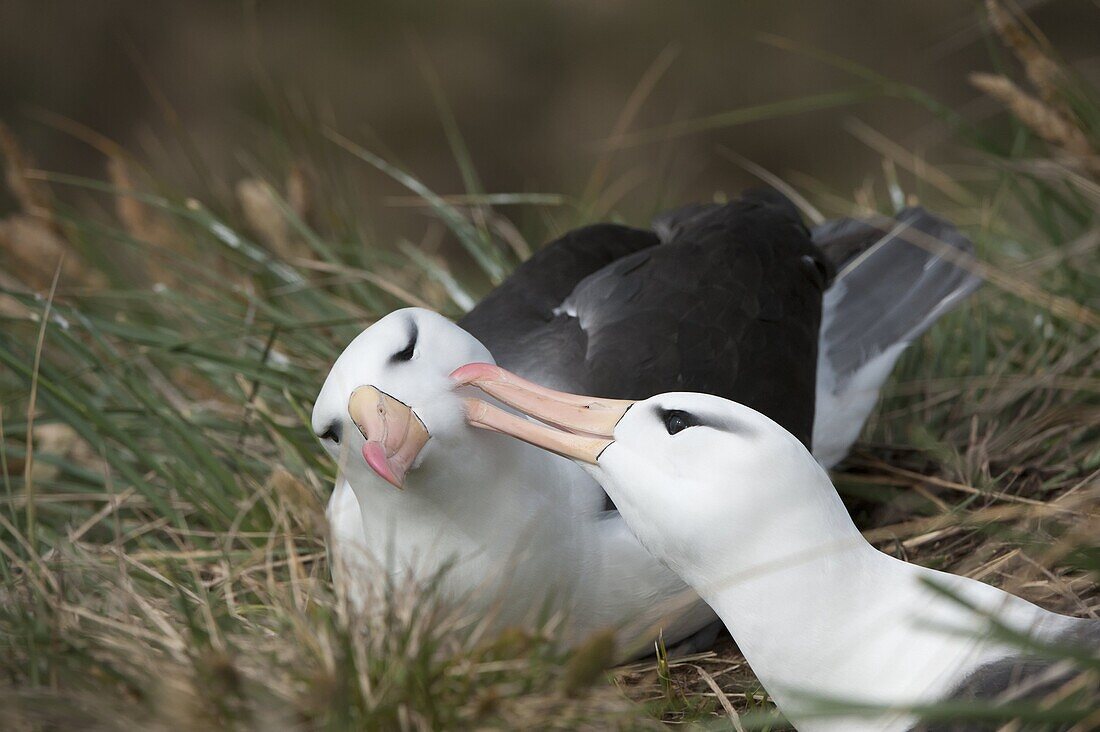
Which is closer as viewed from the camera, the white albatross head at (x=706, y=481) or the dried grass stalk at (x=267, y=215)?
the white albatross head at (x=706, y=481)

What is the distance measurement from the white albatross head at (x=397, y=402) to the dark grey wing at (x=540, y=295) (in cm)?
74

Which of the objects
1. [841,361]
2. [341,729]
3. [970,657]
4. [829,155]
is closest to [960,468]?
[841,361]

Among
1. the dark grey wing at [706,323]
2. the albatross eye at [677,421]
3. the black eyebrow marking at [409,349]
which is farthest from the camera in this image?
the dark grey wing at [706,323]

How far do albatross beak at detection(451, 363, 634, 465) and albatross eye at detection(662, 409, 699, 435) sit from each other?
13 cm

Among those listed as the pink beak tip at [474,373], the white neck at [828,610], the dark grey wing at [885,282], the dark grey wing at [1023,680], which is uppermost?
the dark grey wing at [885,282]

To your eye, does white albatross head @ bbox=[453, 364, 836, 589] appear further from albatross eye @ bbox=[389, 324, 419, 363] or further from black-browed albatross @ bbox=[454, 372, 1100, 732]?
albatross eye @ bbox=[389, 324, 419, 363]

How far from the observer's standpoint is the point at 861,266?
4625 millimetres

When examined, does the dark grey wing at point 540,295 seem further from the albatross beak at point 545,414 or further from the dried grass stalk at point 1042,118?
the dried grass stalk at point 1042,118

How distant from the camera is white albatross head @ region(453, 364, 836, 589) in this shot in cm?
249

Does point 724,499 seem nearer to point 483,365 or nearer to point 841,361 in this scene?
point 483,365

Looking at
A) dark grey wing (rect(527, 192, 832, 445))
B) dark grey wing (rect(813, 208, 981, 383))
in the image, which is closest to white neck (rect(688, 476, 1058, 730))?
dark grey wing (rect(527, 192, 832, 445))

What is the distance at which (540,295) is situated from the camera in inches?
161

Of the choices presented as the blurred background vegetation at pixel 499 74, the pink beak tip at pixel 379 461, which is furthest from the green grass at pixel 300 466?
the blurred background vegetation at pixel 499 74

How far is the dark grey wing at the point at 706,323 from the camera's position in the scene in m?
3.55
